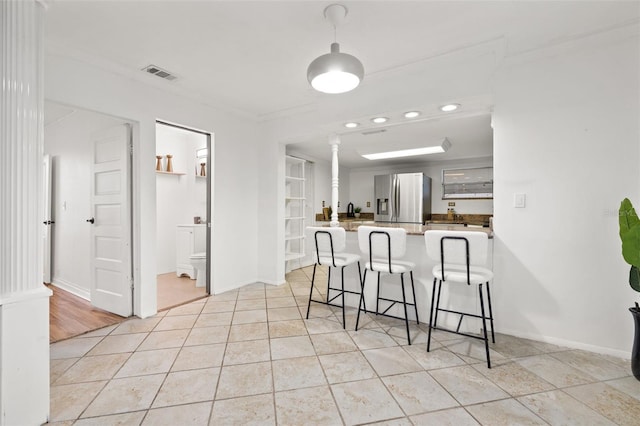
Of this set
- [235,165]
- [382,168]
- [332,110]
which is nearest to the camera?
[332,110]

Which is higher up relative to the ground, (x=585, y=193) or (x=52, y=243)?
(x=585, y=193)

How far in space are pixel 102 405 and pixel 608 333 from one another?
3536mm

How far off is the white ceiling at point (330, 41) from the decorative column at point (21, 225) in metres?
0.71

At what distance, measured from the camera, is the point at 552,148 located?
2.40 m

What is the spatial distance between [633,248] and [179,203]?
565 centimetres

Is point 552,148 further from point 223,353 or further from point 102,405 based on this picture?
point 102,405

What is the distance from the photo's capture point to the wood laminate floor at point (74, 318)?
269 centimetres

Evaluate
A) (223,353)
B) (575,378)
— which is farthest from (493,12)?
(223,353)

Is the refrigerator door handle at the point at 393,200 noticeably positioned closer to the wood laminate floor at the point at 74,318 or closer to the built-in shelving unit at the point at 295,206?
the built-in shelving unit at the point at 295,206

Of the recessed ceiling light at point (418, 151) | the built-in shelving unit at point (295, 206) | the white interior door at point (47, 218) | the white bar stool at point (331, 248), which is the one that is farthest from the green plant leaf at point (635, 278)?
the white interior door at point (47, 218)

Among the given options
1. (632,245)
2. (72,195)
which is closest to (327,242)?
(632,245)

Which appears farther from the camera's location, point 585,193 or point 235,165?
point 235,165

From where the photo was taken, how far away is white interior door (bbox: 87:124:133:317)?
9.86 feet

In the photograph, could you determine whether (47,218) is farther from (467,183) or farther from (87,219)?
(467,183)
